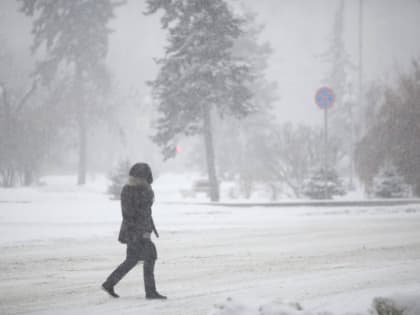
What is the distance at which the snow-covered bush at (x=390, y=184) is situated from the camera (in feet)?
74.2

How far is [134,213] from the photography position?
609cm

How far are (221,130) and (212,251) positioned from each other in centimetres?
4199

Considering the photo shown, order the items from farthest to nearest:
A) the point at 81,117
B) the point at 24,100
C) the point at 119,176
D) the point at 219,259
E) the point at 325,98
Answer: the point at 81,117 → the point at 24,100 → the point at 119,176 → the point at 325,98 → the point at 219,259

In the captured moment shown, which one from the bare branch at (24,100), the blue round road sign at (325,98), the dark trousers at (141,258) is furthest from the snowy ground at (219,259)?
the bare branch at (24,100)

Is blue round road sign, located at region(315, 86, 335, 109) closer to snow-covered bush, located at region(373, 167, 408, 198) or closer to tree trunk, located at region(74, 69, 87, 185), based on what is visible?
snow-covered bush, located at region(373, 167, 408, 198)

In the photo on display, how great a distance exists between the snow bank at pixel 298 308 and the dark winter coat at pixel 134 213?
1.98 meters

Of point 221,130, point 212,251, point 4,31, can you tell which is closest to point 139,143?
point 221,130

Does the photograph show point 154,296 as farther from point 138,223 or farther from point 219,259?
point 219,259

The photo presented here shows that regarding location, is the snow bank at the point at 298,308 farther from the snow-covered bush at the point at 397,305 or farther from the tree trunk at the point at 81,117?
the tree trunk at the point at 81,117

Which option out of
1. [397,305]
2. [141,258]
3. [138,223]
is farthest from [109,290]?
[397,305]

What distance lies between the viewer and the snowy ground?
6062 mm

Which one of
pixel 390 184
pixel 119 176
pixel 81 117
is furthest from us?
pixel 81 117

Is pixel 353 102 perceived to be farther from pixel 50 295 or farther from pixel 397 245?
pixel 50 295

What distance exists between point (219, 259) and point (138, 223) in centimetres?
365
